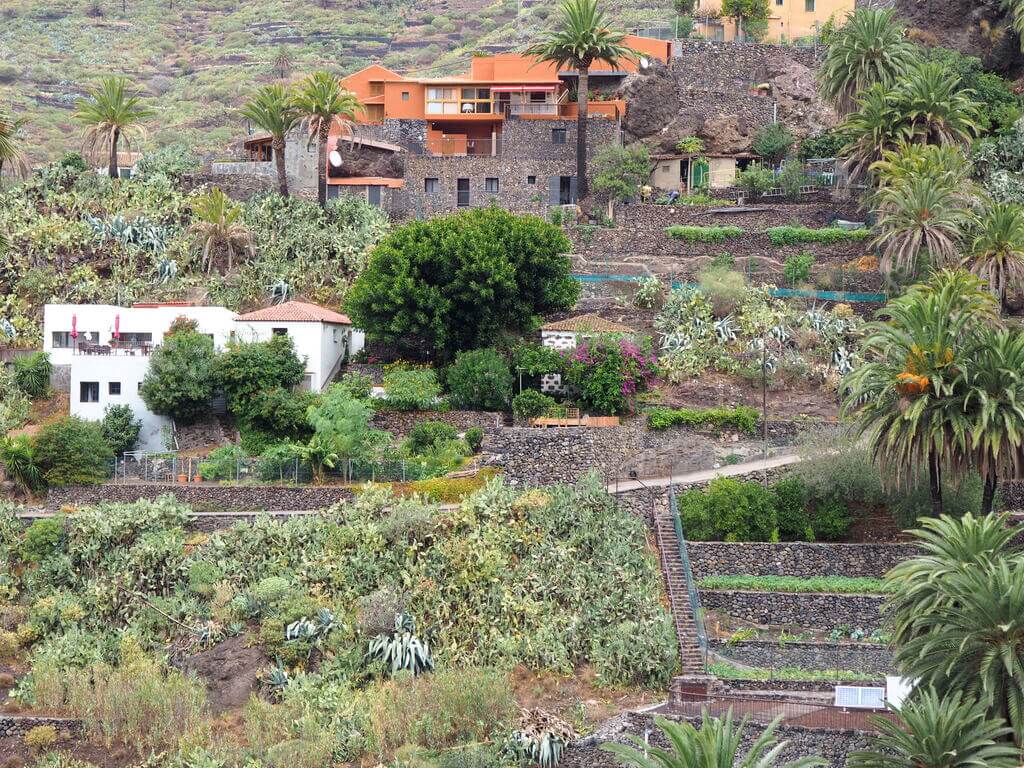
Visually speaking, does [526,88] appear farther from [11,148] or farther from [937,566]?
[937,566]

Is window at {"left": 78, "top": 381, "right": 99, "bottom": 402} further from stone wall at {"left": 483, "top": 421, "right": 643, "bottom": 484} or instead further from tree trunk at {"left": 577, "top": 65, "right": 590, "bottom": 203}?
tree trunk at {"left": 577, "top": 65, "right": 590, "bottom": 203}

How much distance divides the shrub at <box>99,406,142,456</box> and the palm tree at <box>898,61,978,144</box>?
1216 inches

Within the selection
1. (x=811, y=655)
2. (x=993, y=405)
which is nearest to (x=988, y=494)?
(x=993, y=405)

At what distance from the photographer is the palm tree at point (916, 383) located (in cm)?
5362

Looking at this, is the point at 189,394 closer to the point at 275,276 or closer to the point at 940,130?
the point at 275,276

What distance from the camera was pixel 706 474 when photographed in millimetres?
61125

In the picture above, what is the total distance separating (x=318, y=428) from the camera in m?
60.9

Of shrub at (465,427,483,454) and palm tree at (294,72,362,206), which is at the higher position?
palm tree at (294,72,362,206)

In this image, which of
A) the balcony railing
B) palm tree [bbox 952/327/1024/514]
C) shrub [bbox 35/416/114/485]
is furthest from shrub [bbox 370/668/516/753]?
the balcony railing

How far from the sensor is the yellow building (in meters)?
91.6

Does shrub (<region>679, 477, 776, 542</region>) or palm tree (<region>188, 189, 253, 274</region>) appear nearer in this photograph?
shrub (<region>679, 477, 776, 542</region>)

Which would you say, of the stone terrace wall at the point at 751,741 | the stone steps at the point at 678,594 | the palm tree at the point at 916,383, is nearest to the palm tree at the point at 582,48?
the stone steps at the point at 678,594

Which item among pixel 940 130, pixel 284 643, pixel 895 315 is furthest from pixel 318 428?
pixel 940 130

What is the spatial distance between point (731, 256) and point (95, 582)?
99.7 feet
